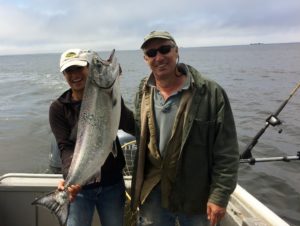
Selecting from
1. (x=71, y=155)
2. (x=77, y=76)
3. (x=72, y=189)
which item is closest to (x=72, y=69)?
(x=77, y=76)

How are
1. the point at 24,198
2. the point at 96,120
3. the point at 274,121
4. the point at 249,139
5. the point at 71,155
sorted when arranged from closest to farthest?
the point at 96,120, the point at 71,155, the point at 24,198, the point at 274,121, the point at 249,139

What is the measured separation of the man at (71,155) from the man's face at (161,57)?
23.8 inches

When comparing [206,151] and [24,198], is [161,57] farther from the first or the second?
[24,198]

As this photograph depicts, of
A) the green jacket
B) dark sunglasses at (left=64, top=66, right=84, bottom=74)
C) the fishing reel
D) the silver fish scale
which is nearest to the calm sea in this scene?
the fishing reel

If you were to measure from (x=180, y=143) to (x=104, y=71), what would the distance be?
870 millimetres

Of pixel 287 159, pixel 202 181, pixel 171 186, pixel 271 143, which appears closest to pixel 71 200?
pixel 171 186

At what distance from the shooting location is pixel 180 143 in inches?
128

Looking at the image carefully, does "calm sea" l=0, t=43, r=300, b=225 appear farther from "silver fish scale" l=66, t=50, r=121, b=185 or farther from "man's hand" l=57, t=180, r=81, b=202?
"man's hand" l=57, t=180, r=81, b=202

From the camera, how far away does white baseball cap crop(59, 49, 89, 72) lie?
3.46 m

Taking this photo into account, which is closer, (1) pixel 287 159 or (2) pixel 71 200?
(2) pixel 71 200

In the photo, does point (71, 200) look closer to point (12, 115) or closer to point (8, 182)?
point (8, 182)

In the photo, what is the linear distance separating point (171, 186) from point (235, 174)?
56 cm

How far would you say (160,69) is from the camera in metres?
3.28

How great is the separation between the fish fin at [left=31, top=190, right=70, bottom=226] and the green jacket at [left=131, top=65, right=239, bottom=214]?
93 cm
